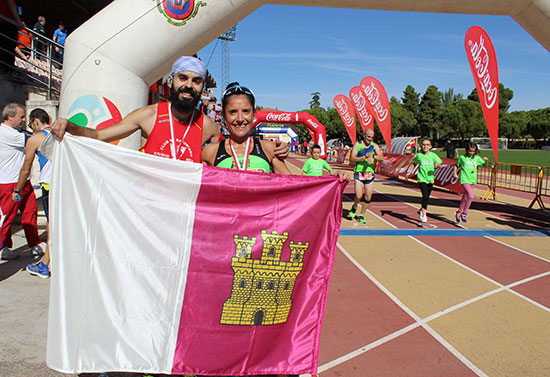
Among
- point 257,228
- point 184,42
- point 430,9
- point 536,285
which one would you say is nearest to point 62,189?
point 257,228

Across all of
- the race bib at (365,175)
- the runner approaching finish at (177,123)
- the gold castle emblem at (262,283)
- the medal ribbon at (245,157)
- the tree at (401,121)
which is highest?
the tree at (401,121)

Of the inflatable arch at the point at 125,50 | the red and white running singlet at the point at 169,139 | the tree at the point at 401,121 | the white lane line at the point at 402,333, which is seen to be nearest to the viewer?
the red and white running singlet at the point at 169,139

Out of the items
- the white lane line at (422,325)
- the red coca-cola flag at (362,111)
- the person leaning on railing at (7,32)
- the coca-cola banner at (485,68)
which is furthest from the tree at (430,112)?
the white lane line at (422,325)

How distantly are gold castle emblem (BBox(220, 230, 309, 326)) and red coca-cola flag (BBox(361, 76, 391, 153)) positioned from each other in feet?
53.5

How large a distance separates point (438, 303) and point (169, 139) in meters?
3.57

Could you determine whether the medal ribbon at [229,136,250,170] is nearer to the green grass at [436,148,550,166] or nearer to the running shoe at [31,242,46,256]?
the running shoe at [31,242,46,256]

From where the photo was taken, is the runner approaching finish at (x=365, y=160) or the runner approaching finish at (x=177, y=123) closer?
the runner approaching finish at (x=177, y=123)

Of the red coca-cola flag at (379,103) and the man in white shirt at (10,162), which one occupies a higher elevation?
the red coca-cola flag at (379,103)

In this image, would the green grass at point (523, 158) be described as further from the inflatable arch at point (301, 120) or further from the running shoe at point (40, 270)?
the running shoe at point (40, 270)

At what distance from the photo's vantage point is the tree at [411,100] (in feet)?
344

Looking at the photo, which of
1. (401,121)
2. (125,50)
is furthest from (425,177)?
(401,121)

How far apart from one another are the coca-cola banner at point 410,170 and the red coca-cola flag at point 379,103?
1572mm

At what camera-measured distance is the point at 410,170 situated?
18531 millimetres

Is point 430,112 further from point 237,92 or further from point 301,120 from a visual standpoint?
point 237,92
